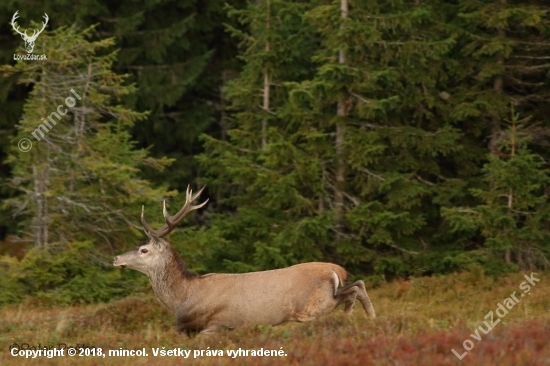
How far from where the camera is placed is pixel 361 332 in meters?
10.5

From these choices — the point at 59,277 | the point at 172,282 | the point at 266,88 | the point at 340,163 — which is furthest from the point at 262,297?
the point at 266,88

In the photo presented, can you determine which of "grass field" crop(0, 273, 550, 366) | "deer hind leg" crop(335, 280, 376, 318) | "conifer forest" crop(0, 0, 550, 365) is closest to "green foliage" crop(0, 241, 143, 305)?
"conifer forest" crop(0, 0, 550, 365)

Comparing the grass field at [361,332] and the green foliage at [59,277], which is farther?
the green foliage at [59,277]

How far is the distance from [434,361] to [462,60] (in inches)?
491

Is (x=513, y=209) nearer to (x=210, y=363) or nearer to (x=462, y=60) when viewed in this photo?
(x=462, y=60)

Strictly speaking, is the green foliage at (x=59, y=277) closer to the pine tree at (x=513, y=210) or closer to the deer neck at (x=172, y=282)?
the deer neck at (x=172, y=282)

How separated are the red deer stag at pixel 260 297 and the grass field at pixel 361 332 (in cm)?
34

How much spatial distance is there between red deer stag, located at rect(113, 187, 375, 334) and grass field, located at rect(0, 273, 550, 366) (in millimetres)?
335

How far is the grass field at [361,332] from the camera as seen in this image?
29.8ft

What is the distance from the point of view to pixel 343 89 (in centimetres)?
2002

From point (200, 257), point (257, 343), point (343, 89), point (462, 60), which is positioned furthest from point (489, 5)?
point (257, 343)

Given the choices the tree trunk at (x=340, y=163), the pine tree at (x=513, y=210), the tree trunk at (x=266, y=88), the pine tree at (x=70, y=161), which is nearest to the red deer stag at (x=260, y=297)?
the pine tree at (x=70, y=161)

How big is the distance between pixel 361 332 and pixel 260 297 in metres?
1.72

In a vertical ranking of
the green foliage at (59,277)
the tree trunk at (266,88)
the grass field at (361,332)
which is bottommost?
the green foliage at (59,277)
